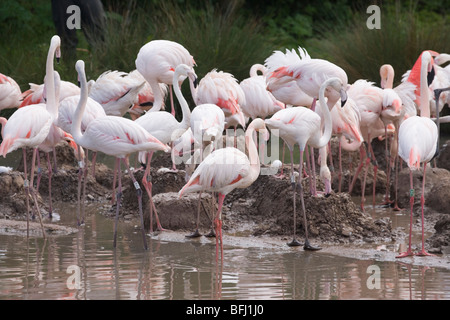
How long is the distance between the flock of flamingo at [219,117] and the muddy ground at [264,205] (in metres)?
0.19

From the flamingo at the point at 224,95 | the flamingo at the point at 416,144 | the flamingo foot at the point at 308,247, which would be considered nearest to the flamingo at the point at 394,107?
the flamingo at the point at 224,95

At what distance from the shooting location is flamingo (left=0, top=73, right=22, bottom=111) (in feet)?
28.4

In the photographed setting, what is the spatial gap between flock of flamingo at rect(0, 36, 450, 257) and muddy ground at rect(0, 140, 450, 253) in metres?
0.19

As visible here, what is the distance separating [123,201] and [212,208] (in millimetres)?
1360

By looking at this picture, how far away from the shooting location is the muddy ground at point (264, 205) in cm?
646

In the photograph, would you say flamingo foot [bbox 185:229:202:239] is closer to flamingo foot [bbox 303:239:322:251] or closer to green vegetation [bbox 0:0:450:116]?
flamingo foot [bbox 303:239:322:251]

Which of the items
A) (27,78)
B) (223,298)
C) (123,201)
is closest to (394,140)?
(123,201)

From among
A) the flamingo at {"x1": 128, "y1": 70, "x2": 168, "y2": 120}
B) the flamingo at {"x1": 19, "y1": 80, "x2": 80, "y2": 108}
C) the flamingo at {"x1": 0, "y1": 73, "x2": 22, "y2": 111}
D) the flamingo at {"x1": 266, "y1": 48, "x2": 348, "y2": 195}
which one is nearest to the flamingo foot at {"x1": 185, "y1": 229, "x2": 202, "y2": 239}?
→ the flamingo at {"x1": 266, "y1": 48, "x2": 348, "y2": 195}

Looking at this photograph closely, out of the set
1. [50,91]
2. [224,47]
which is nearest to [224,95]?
[50,91]

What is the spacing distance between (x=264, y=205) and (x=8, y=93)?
10.5ft

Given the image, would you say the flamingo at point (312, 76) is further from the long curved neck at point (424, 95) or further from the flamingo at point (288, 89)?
the long curved neck at point (424, 95)

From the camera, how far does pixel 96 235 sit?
21.6 ft
